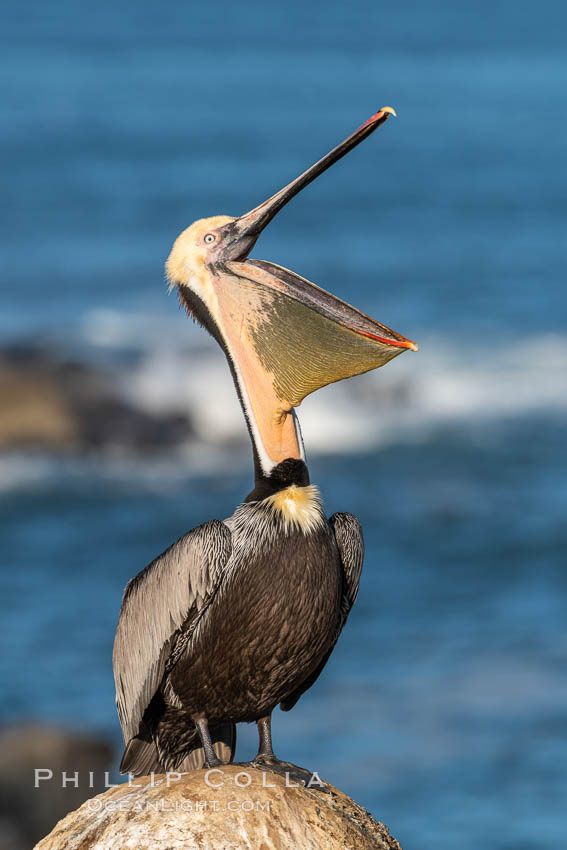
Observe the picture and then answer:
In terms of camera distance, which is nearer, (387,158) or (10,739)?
(10,739)

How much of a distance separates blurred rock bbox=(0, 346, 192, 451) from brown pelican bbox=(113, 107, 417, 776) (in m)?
21.9

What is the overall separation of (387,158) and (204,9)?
78.5 m

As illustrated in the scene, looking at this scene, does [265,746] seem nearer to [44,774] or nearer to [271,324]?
[271,324]

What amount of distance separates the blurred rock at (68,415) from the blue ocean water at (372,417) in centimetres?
45

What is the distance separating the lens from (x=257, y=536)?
28.1ft

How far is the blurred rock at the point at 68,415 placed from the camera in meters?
30.6

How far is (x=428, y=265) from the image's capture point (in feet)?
171

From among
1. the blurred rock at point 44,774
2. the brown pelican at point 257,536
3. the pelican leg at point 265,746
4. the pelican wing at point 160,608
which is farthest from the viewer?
the blurred rock at point 44,774

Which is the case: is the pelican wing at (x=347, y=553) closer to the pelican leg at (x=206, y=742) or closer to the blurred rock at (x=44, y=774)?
the pelican leg at (x=206, y=742)

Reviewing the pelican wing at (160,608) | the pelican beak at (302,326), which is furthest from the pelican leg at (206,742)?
the pelican beak at (302,326)

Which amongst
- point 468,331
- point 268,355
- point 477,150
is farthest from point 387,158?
point 268,355

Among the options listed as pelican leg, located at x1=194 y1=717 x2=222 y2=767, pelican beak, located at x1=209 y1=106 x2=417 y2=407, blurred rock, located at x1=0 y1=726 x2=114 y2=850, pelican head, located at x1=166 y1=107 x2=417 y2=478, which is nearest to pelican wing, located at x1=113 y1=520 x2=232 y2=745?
pelican leg, located at x1=194 y1=717 x2=222 y2=767

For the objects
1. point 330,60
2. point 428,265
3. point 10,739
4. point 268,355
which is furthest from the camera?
point 330,60

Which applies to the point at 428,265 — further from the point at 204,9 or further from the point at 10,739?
the point at 204,9
